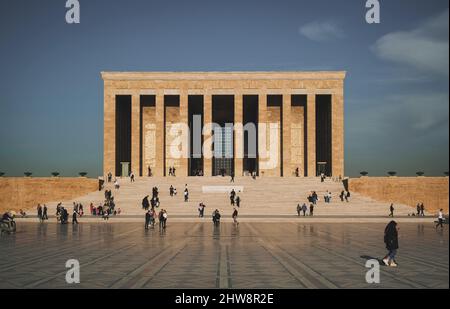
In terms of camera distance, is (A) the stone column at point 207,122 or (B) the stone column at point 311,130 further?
(A) the stone column at point 207,122

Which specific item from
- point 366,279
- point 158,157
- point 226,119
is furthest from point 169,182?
point 366,279

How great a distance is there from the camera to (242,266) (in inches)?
538

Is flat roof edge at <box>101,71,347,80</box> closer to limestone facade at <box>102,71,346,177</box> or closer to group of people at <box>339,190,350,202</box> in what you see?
limestone facade at <box>102,71,346,177</box>

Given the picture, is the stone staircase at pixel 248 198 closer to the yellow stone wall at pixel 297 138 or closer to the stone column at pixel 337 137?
the stone column at pixel 337 137

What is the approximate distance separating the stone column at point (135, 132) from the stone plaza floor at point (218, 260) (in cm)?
3703

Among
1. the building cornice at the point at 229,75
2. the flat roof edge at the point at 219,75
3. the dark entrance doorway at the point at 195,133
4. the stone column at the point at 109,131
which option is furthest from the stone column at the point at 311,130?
the stone column at the point at 109,131

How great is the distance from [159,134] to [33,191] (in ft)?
51.8

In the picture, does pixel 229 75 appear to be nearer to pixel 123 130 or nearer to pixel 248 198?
pixel 123 130

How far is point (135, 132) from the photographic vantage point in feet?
198

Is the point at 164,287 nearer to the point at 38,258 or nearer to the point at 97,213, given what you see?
the point at 38,258

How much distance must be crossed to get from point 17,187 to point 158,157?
16187mm

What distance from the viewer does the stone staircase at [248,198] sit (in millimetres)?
40344
